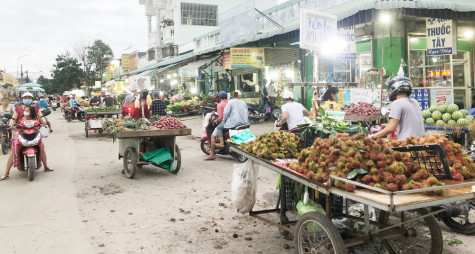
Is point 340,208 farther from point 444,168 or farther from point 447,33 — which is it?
point 447,33

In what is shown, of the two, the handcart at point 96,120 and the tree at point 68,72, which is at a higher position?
the tree at point 68,72

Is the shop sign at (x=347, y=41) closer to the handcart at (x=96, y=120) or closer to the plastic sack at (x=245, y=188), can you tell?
the plastic sack at (x=245, y=188)

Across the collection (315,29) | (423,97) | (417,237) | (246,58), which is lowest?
(417,237)

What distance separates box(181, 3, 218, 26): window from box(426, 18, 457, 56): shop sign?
30255 mm

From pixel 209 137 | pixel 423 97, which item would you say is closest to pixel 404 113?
pixel 423 97

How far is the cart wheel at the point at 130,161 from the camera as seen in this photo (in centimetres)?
805

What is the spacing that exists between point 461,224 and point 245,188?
9.02 ft

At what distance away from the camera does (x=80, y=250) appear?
4.41 metres

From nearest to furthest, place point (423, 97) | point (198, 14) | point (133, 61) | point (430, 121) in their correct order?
point (430, 121) < point (423, 97) < point (198, 14) < point (133, 61)

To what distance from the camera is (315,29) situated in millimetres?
8031

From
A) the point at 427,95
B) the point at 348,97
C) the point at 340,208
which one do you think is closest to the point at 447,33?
the point at 427,95

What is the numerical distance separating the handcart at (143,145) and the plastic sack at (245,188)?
3.40m

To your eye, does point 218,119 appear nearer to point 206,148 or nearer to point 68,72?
point 206,148

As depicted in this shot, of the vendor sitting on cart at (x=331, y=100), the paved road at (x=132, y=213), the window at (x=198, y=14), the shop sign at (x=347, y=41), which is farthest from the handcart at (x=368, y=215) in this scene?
the window at (x=198, y=14)
